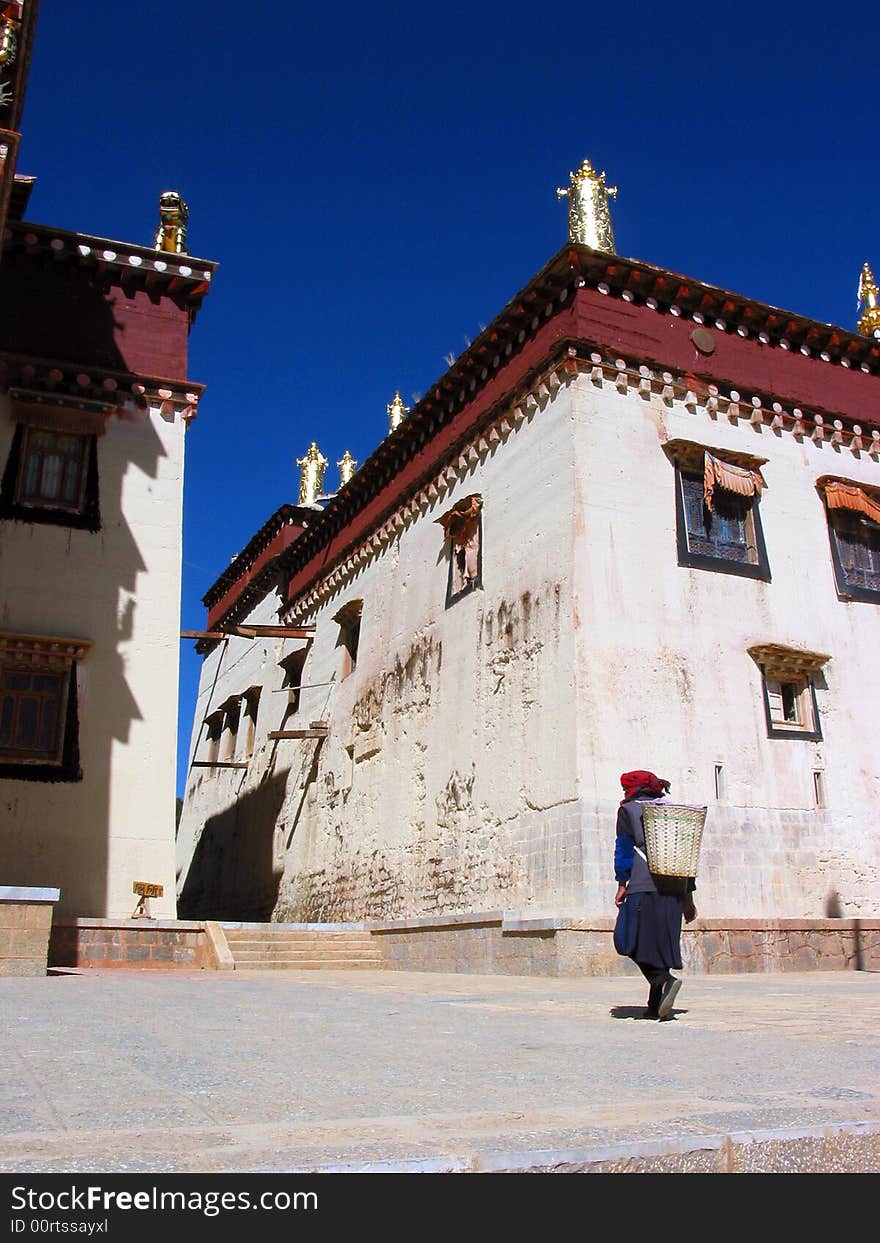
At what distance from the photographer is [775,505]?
14.4m

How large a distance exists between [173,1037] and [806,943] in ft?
28.9

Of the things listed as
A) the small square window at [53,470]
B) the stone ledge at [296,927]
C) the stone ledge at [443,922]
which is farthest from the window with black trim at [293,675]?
the stone ledge at [443,922]

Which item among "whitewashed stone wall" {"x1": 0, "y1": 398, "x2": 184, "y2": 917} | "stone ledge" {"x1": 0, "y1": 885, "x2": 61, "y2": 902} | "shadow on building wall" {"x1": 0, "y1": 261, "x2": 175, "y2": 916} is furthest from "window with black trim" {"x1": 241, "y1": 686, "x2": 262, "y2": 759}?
"stone ledge" {"x1": 0, "y1": 885, "x2": 61, "y2": 902}

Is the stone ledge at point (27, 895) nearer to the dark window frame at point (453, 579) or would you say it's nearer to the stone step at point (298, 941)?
the stone step at point (298, 941)

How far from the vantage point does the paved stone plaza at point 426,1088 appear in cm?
204

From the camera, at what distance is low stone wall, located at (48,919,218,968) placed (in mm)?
11016

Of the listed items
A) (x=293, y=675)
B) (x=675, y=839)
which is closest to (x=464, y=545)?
(x=293, y=675)

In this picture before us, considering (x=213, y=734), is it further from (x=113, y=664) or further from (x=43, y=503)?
(x=113, y=664)

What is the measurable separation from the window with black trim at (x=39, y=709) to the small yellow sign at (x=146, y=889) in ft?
5.27

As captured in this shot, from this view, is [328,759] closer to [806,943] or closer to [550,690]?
[550,690]

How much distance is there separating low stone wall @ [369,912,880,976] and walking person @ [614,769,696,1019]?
4234 millimetres

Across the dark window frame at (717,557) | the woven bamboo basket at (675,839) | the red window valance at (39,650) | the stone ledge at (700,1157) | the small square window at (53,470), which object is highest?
the small square window at (53,470)

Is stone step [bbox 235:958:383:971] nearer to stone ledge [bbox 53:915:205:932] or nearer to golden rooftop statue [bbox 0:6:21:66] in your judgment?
stone ledge [bbox 53:915:205:932]

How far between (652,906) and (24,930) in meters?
5.92
